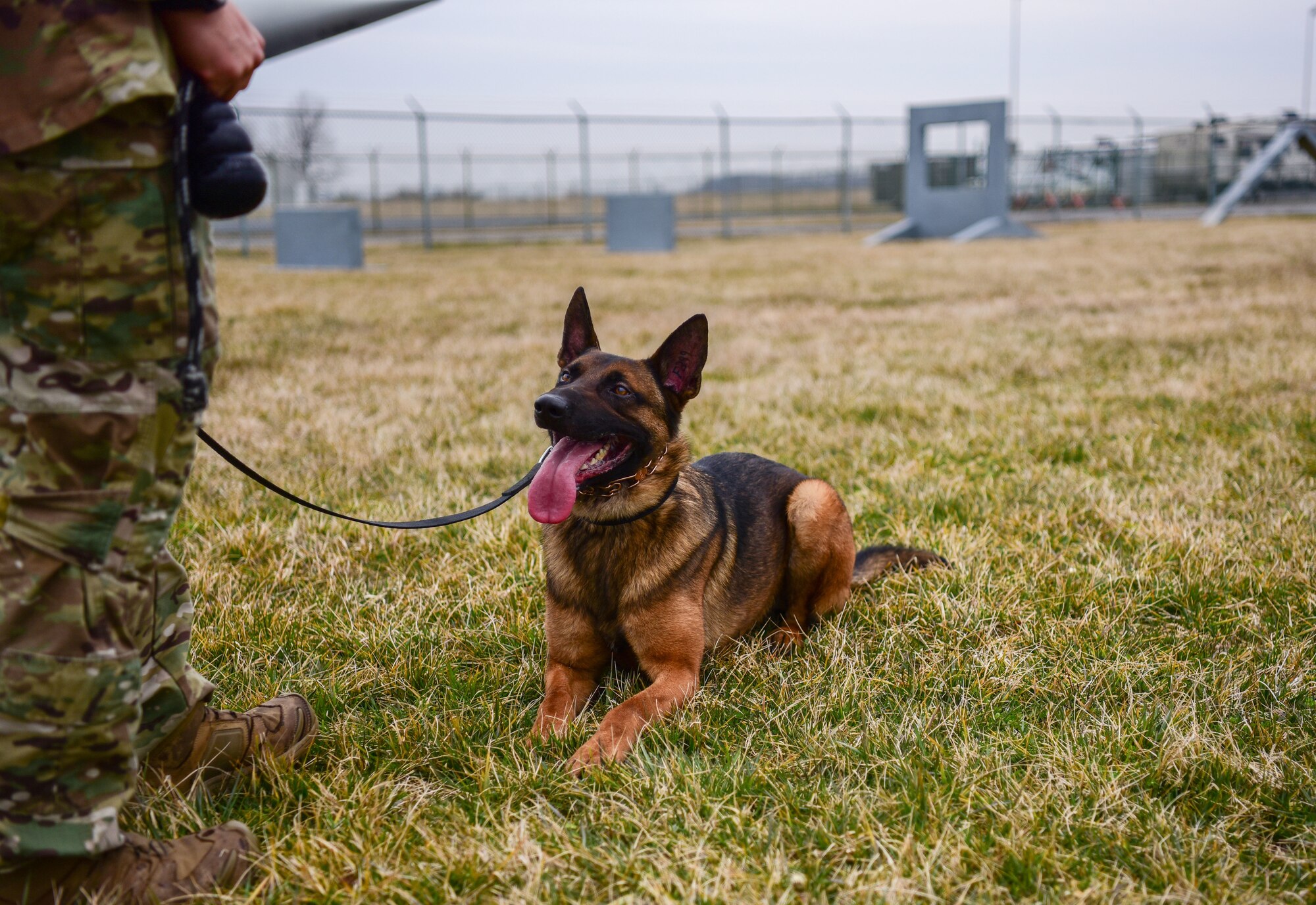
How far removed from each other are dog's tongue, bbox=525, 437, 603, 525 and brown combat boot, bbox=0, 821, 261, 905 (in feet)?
3.03

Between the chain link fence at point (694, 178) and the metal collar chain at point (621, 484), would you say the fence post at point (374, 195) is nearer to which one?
the chain link fence at point (694, 178)

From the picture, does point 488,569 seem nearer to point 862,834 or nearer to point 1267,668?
point 862,834

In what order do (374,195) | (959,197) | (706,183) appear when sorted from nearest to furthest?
1. (959,197)
2. (374,195)
3. (706,183)

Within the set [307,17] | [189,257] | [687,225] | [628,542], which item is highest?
[687,225]

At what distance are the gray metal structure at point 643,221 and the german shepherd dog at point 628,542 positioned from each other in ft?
62.6

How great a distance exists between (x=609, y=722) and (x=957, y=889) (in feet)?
2.76

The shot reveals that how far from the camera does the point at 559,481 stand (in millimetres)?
2379

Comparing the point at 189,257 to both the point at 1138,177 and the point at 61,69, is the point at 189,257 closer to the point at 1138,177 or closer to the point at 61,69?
the point at 61,69

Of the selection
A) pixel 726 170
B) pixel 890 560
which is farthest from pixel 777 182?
pixel 890 560

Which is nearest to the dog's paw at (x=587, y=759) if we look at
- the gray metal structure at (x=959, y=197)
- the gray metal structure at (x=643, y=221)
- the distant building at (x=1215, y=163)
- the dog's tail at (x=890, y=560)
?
Answer: the dog's tail at (x=890, y=560)

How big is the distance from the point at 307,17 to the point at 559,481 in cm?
112

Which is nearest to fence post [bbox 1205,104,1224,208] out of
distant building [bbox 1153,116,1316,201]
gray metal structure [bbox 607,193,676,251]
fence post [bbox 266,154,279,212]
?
distant building [bbox 1153,116,1316,201]

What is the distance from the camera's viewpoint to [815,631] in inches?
116

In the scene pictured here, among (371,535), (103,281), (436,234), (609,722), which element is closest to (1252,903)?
(609,722)
